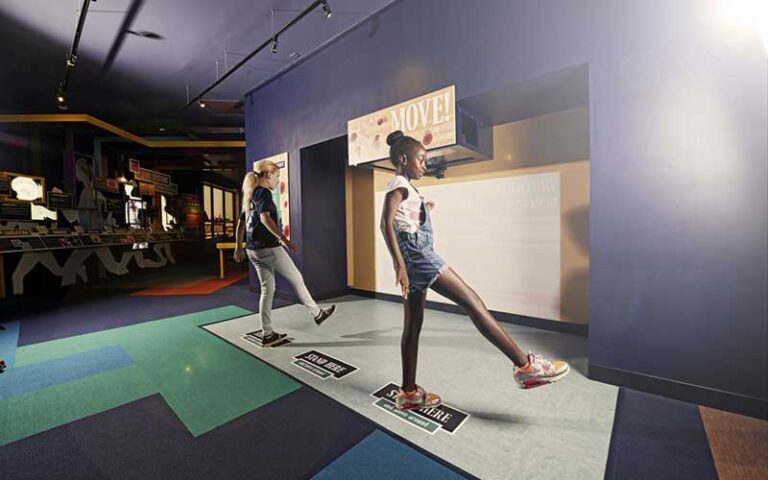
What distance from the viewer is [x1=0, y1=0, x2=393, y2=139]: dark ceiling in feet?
12.7

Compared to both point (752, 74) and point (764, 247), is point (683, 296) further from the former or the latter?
point (752, 74)

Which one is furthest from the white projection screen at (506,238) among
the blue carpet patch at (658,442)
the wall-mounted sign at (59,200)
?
the wall-mounted sign at (59,200)

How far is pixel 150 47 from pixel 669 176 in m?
6.33

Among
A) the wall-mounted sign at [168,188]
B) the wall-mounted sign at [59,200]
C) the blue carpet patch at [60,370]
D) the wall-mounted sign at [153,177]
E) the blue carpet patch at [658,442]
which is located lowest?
the blue carpet patch at [658,442]

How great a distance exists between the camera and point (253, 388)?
2191 millimetres

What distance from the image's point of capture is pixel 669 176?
2025 mm

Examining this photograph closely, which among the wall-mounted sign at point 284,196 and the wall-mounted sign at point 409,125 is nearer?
the wall-mounted sign at point 409,125

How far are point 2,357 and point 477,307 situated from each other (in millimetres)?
3914

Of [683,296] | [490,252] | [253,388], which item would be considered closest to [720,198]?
[683,296]

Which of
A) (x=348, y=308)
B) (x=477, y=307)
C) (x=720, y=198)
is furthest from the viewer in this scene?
(x=348, y=308)

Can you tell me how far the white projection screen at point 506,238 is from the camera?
10.9 ft

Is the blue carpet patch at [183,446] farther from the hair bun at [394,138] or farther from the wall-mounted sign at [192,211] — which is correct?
the wall-mounted sign at [192,211]

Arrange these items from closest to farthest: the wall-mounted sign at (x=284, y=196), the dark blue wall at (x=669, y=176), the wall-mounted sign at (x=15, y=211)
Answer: the dark blue wall at (x=669, y=176)
the wall-mounted sign at (x=284, y=196)
the wall-mounted sign at (x=15, y=211)

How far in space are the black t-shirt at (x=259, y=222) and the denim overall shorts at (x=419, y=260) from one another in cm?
153
